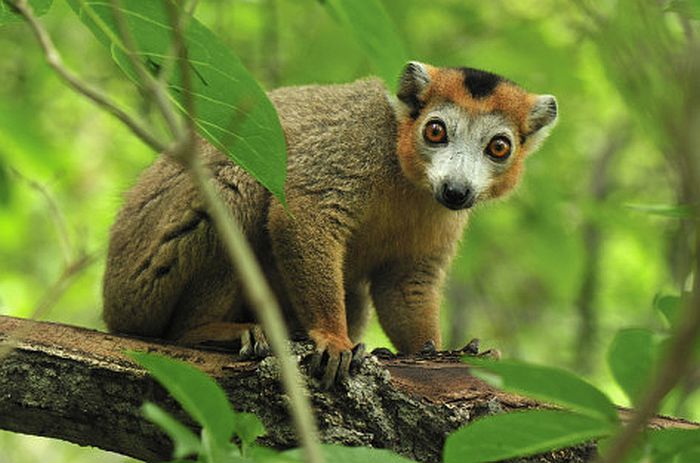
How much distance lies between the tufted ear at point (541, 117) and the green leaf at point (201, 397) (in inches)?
243

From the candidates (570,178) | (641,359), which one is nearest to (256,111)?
(641,359)

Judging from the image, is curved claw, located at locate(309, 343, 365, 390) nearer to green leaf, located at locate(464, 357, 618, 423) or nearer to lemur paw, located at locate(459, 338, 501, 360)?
lemur paw, located at locate(459, 338, 501, 360)

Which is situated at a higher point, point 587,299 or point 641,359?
point 587,299

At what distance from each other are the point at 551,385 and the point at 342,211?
506 centimetres

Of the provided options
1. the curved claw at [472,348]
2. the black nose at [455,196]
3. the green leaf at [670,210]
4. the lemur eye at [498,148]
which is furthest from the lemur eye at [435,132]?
the green leaf at [670,210]

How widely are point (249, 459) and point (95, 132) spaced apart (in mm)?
13900

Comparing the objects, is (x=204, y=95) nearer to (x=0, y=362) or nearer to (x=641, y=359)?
(x=641, y=359)

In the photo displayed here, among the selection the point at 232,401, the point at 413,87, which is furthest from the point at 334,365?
Answer: the point at 413,87

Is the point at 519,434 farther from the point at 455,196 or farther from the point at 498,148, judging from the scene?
the point at 498,148

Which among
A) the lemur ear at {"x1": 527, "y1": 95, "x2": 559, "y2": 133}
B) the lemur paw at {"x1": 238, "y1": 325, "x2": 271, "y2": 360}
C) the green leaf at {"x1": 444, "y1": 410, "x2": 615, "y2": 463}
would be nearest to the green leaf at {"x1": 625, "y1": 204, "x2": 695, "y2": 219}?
the green leaf at {"x1": 444, "y1": 410, "x2": 615, "y2": 463}

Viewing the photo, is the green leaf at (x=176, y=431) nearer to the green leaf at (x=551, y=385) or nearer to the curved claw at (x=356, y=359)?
the green leaf at (x=551, y=385)

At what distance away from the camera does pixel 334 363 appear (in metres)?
5.60

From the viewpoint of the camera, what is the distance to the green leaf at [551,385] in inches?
91.5

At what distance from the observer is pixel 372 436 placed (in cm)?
528
